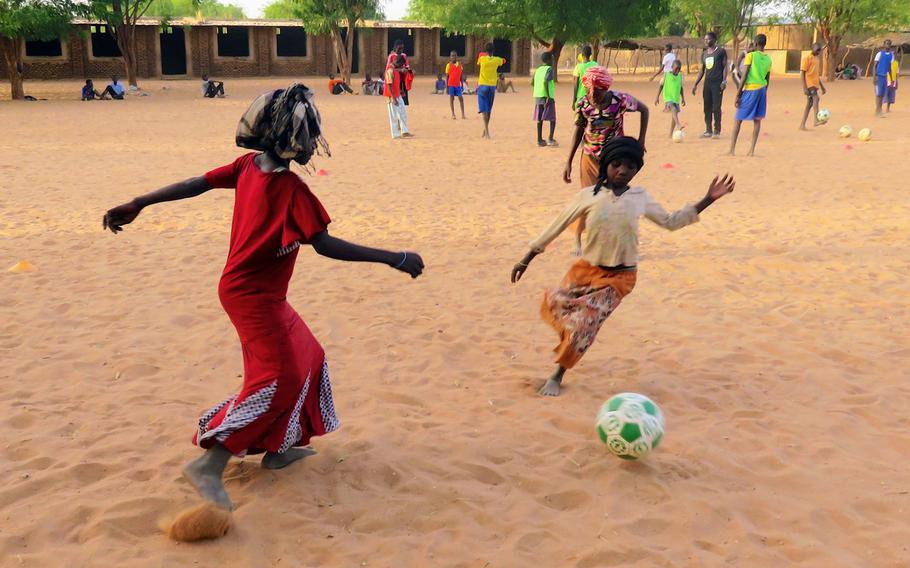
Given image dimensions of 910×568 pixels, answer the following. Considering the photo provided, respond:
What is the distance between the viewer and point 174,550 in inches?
120

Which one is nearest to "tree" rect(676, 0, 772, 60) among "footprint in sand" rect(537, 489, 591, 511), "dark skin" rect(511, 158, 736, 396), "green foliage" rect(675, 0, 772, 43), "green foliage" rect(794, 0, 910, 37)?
"green foliage" rect(675, 0, 772, 43)

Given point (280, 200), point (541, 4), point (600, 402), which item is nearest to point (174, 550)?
point (280, 200)

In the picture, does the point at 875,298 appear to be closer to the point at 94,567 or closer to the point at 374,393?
the point at 374,393

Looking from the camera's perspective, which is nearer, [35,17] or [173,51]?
[35,17]

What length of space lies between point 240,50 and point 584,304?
4274 centimetres

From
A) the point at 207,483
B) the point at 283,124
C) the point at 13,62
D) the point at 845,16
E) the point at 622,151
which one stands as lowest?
the point at 207,483

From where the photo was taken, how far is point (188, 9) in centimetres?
6975

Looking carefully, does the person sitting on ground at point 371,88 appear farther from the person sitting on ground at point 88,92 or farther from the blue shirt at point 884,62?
the blue shirt at point 884,62

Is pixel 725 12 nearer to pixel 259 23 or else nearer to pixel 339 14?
pixel 339 14

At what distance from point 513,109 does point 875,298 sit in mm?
19112

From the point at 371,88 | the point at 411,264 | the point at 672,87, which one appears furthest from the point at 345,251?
the point at 371,88

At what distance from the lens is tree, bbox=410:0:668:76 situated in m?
34.7

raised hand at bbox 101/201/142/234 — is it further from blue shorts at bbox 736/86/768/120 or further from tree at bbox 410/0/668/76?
tree at bbox 410/0/668/76

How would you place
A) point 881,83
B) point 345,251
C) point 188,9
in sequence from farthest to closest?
point 188,9, point 881,83, point 345,251
